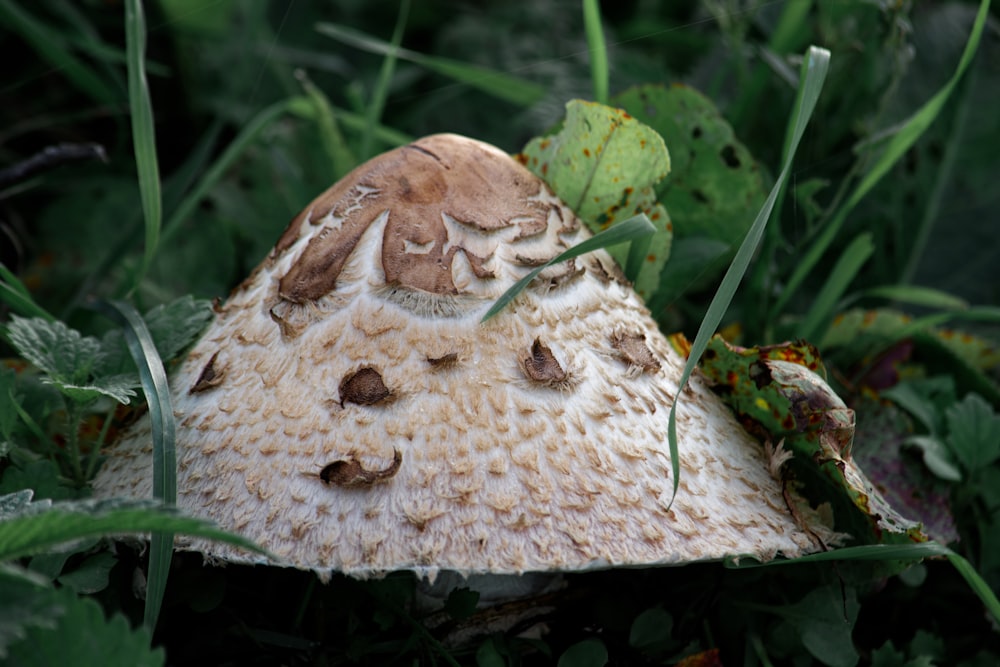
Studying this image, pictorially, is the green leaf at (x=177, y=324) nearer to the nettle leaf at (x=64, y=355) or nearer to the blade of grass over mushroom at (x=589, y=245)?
the nettle leaf at (x=64, y=355)

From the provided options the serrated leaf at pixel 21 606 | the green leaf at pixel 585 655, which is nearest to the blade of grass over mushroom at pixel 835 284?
the green leaf at pixel 585 655

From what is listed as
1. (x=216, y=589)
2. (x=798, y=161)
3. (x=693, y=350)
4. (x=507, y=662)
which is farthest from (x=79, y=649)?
(x=798, y=161)

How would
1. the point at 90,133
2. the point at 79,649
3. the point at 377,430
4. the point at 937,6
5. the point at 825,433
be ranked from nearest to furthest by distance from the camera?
the point at 79,649, the point at 377,430, the point at 825,433, the point at 937,6, the point at 90,133

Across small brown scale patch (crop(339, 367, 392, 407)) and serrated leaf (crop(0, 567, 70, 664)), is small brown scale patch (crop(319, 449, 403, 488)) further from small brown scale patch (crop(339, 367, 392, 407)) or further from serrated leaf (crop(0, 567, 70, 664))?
serrated leaf (crop(0, 567, 70, 664))

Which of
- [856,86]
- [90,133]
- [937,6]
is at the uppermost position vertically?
[937,6]

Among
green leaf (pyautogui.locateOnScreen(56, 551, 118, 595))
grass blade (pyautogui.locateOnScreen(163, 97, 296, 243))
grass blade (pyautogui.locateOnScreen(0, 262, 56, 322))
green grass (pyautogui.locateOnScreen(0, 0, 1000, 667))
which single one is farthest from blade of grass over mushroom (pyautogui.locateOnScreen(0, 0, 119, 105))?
green leaf (pyautogui.locateOnScreen(56, 551, 118, 595))

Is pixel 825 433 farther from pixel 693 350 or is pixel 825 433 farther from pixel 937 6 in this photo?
pixel 937 6

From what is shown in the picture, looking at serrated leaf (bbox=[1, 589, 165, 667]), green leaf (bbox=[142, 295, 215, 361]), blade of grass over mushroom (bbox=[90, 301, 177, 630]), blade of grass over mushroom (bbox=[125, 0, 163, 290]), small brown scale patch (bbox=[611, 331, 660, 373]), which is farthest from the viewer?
blade of grass over mushroom (bbox=[125, 0, 163, 290])
